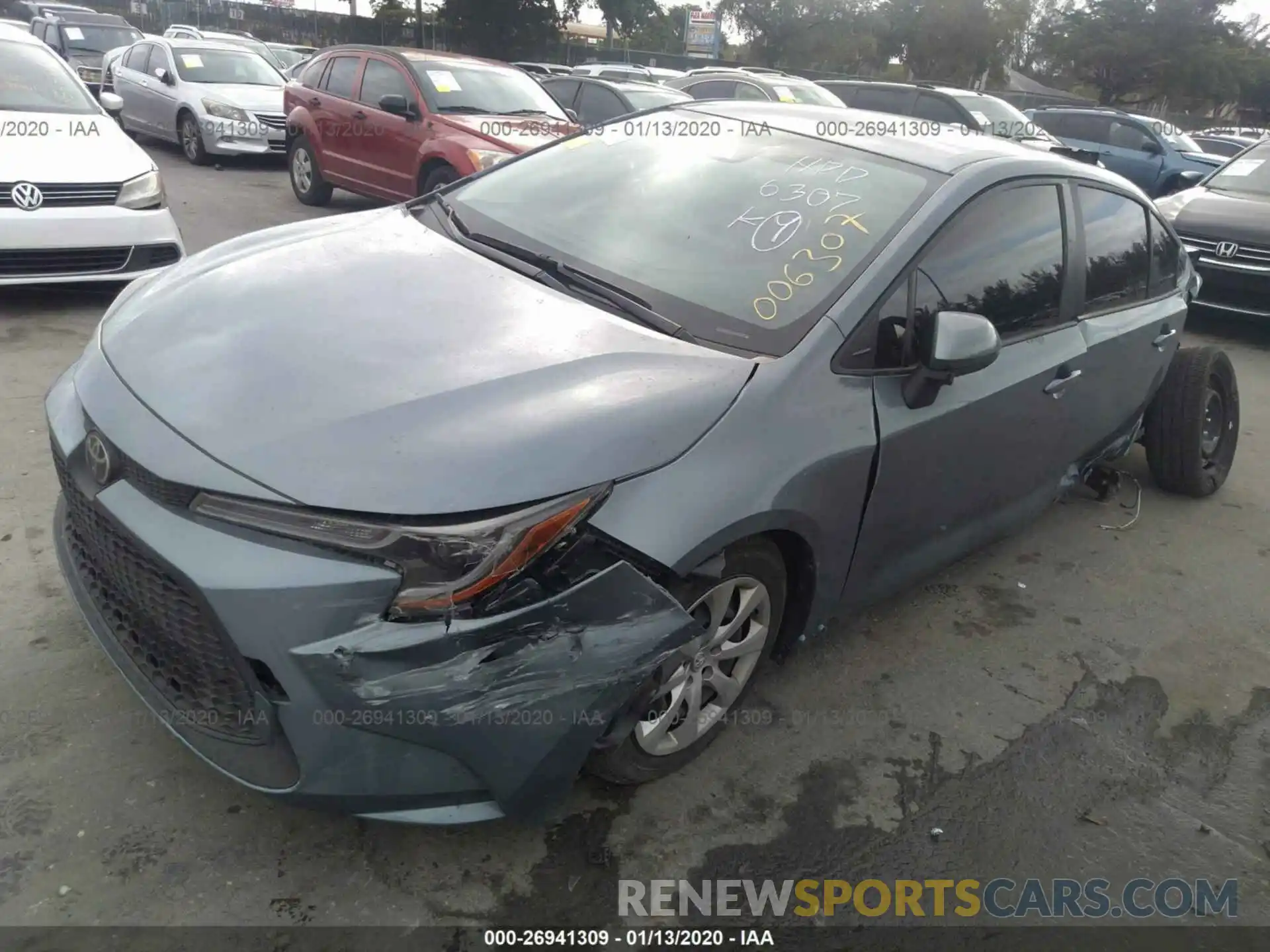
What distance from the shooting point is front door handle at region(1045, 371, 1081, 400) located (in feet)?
10.9

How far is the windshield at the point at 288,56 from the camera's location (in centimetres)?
1883

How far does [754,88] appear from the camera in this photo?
1213 centimetres

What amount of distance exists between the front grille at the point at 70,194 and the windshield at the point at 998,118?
1016cm

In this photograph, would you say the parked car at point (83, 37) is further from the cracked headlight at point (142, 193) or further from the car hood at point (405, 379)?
the car hood at point (405, 379)

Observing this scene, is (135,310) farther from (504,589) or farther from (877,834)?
(877,834)

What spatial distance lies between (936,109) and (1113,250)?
10.3 metres

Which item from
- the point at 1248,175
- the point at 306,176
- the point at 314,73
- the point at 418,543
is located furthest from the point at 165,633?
the point at 1248,175

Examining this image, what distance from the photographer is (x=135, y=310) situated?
2.66 metres

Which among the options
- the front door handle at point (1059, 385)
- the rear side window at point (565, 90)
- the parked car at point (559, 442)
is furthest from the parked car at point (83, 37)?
the front door handle at point (1059, 385)

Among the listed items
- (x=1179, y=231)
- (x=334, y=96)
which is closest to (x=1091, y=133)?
(x=1179, y=231)

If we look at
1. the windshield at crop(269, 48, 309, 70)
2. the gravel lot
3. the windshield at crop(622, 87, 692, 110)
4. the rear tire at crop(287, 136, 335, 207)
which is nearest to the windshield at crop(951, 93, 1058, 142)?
the windshield at crop(622, 87, 692, 110)

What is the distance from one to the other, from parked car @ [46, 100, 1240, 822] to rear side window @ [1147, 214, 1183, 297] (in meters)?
0.65

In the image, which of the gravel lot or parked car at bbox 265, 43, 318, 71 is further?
parked car at bbox 265, 43, 318, 71

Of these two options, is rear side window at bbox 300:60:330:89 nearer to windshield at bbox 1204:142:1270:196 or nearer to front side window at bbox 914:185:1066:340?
front side window at bbox 914:185:1066:340
